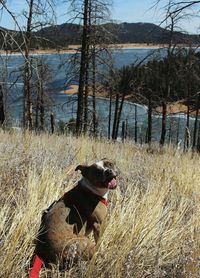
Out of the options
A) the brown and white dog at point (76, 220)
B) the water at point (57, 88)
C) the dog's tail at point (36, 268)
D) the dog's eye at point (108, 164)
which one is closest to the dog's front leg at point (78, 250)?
the brown and white dog at point (76, 220)

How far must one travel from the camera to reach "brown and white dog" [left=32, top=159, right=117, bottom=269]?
316 cm

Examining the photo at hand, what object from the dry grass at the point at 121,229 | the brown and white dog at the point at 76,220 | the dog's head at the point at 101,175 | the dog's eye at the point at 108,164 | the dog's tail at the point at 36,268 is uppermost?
the dog's eye at the point at 108,164

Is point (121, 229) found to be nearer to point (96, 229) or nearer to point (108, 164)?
point (96, 229)

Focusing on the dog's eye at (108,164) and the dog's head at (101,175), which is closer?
the dog's head at (101,175)

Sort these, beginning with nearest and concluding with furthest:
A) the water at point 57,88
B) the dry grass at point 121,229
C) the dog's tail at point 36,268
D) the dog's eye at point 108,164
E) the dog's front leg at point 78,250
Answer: the dog's tail at point 36,268
the dog's front leg at point 78,250
the dry grass at point 121,229
the dog's eye at point 108,164
the water at point 57,88

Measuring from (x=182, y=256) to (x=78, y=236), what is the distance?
81 cm

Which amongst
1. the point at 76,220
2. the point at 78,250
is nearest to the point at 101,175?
the point at 76,220

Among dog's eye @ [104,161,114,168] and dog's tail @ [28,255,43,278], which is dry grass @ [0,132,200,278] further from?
dog's eye @ [104,161,114,168]

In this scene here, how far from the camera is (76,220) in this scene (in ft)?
11.0

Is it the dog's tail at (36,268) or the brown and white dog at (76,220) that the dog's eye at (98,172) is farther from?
the dog's tail at (36,268)

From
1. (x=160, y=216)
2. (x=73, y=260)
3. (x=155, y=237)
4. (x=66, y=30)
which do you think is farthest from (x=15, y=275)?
(x=66, y=30)

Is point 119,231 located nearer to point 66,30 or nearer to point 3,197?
point 3,197

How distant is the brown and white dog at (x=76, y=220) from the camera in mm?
3160

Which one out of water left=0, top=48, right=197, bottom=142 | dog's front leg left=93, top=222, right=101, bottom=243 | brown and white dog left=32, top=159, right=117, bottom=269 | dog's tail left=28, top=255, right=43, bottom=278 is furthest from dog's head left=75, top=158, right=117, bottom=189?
water left=0, top=48, right=197, bottom=142
